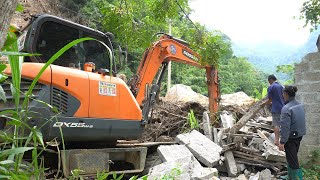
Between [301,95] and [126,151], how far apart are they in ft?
11.1

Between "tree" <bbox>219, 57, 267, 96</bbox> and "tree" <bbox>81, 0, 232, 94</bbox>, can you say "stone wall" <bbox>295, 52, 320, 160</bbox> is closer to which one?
"tree" <bbox>81, 0, 232, 94</bbox>

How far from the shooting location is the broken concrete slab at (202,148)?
639 cm

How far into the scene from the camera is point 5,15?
4.83 feet

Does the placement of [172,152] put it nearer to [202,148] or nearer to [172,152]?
[172,152]

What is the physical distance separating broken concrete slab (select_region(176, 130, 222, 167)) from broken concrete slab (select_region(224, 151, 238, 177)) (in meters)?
0.17

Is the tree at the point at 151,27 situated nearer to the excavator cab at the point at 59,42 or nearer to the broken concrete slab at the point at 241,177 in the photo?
the excavator cab at the point at 59,42

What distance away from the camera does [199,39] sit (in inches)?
226

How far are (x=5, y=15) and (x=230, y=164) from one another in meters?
5.66

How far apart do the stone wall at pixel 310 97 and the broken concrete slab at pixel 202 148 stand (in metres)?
1.56

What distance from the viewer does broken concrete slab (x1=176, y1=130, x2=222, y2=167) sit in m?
6.39

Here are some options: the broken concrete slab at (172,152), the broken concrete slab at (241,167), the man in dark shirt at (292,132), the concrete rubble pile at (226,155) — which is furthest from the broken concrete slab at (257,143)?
the broken concrete slab at (172,152)

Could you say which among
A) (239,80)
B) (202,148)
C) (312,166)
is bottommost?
(312,166)

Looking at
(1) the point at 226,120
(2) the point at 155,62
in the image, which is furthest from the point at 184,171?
(1) the point at 226,120

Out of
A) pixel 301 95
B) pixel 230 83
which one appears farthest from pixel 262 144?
pixel 230 83
